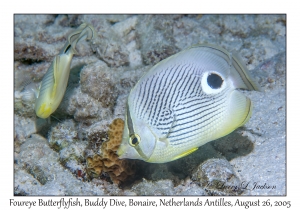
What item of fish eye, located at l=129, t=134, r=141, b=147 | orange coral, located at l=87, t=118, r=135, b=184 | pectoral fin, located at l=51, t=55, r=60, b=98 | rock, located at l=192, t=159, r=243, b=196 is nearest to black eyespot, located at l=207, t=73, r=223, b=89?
fish eye, located at l=129, t=134, r=141, b=147

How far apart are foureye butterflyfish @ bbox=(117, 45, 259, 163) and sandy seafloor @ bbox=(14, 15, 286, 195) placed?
27.7 inches

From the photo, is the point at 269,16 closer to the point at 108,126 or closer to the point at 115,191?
the point at 108,126

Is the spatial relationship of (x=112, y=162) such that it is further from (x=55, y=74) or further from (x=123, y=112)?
(x=55, y=74)

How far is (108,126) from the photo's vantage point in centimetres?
317

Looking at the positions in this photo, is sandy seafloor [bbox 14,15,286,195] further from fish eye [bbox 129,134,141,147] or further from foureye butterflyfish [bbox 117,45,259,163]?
fish eye [bbox 129,134,141,147]

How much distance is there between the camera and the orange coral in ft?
9.94

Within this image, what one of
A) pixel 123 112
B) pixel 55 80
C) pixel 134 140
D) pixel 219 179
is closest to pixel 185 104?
pixel 134 140

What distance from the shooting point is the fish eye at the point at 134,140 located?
2167mm

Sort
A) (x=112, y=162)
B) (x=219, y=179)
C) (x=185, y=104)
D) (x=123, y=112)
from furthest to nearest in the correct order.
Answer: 1. (x=123, y=112)
2. (x=112, y=162)
3. (x=219, y=179)
4. (x=185, y=104)

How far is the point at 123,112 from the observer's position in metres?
3.56

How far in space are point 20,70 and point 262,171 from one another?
411 cm

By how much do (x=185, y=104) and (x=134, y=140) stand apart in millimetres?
528
